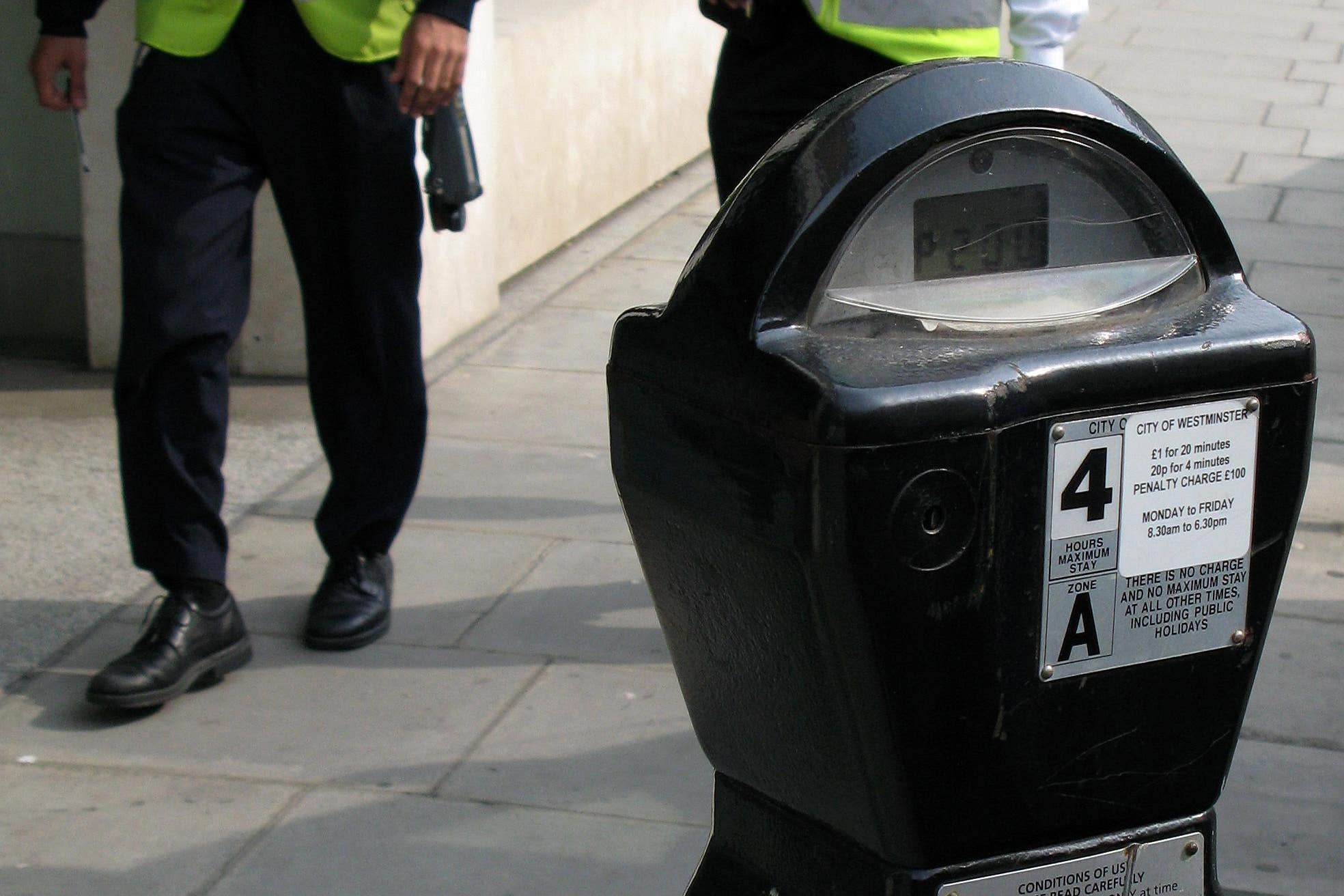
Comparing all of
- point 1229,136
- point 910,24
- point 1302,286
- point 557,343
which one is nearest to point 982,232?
point 910,24

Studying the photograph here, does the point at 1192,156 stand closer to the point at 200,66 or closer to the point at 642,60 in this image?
the point at 642,60

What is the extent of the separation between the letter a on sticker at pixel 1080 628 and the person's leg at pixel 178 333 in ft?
6.44

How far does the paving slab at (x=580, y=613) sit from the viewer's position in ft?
11.3

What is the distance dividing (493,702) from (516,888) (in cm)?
64

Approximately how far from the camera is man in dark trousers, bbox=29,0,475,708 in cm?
304

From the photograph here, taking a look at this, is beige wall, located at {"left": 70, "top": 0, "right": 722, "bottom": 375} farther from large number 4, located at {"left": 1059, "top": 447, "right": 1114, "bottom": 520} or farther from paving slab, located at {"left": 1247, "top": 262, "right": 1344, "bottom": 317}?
large number 4, located at {"left": 1059, "top": 447, "right": 1114, "bottom": 520}

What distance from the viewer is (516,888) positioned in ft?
8.57

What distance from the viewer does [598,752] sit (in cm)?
304

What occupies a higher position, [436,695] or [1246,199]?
[1246,199]

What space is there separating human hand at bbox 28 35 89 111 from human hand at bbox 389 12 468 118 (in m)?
0.59

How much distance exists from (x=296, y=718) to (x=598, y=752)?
547mm

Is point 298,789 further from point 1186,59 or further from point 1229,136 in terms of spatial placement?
point 1186,59

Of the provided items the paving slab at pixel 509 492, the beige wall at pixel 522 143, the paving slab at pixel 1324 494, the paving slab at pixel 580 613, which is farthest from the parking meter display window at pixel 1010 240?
the beige wall at pixel 522 143

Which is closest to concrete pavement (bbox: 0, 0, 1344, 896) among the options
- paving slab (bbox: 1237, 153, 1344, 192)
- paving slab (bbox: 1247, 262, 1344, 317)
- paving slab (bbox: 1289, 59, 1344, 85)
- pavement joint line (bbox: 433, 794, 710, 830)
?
pavement joint line (bbox: 433, 794, 710, 830)
